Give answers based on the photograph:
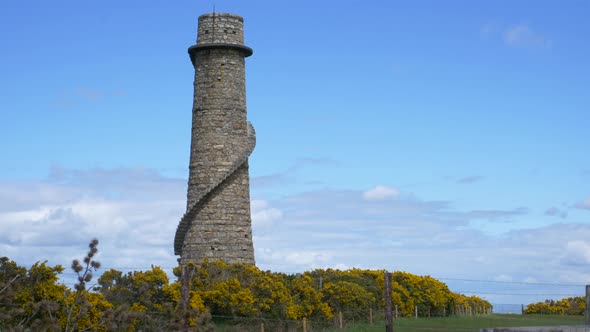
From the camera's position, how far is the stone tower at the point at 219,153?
31.0 metres

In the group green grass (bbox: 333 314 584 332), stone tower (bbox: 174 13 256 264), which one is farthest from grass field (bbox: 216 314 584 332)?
stone tower (bbox: 174 13 256 264)

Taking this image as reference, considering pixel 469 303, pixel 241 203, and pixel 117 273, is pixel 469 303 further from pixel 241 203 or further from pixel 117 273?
pixel 117 273

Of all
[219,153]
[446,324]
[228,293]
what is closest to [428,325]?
[446,324]

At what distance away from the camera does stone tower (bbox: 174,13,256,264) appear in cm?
3097

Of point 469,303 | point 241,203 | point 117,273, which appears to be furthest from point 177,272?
point 469,303

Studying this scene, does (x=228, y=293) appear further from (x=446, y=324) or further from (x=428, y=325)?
(x=446, y=324)

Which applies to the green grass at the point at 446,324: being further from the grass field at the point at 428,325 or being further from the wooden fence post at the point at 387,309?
the wooden fence post at the point at 387,309

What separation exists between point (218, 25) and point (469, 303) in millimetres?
20883

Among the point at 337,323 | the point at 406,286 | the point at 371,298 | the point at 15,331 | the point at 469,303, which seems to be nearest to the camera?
the point at 15,331

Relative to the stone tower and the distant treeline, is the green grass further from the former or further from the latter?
the stone tower

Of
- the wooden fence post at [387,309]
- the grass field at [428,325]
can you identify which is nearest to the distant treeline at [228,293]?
the grass field at [428,325]

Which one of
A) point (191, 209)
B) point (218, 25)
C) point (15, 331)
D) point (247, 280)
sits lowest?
point (15, 331)

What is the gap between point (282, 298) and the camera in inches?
1080

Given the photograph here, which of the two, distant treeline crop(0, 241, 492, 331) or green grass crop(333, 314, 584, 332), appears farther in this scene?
green grass crop(333, 314, 584, 332)
